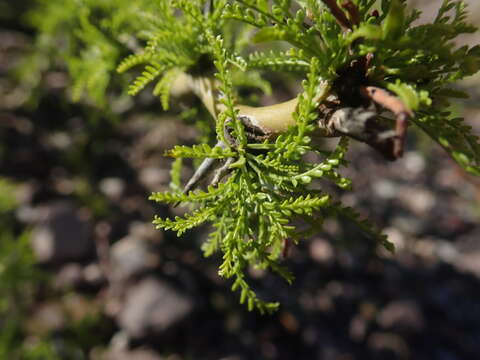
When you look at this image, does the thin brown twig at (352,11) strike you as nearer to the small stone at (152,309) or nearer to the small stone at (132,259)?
the small stone at (152,309)

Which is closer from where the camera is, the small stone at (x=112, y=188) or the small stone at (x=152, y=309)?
the small stone at (x=152, y=309)

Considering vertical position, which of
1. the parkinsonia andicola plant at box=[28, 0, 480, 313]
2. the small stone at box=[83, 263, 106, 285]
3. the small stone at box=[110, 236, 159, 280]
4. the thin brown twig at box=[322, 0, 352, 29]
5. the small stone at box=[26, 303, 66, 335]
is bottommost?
the small stone at box=[26, 303, 66, 335]

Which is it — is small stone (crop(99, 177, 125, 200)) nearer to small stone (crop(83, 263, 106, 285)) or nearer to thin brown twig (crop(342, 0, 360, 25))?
small stone (crop(83, 263, 106, 285))

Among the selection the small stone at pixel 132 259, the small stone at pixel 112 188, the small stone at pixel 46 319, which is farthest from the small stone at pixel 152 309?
the small stone at pixel 112 188

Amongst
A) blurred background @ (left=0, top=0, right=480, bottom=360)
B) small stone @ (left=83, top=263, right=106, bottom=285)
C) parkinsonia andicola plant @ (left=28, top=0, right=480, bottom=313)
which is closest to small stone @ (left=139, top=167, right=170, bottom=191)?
blurred background @ (left=0, top=0, right=480, bottom=360)

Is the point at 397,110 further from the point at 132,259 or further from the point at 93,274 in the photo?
the point at 93,274

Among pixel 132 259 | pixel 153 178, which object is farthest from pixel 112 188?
pixel 132 259

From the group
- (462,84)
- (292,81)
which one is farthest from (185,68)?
(462,84)
